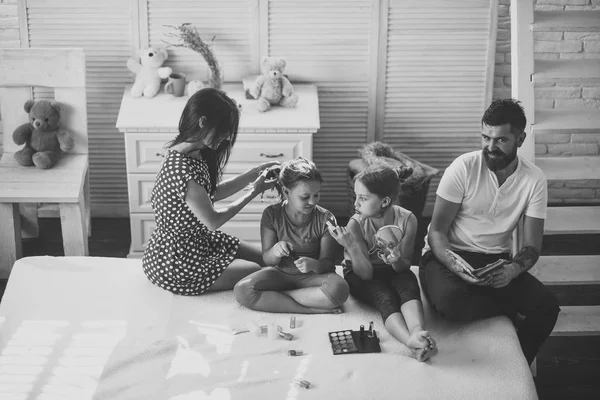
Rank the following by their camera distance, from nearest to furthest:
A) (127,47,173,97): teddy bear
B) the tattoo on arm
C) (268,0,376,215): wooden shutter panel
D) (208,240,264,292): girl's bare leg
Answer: the tattoo on arm < (208,240,264,292): girl's bare leg < (127,47,173,97): teddy bear < (268,0,376,215): wooden shutter panel

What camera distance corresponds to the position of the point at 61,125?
156 inches

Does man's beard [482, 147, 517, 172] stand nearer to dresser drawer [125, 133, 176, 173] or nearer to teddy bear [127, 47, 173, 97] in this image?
dresser drawer [125, 133, 176, 173]

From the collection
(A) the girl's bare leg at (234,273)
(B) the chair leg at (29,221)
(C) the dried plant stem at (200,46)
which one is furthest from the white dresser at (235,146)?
(A) the girl's bare leg at (234,273)

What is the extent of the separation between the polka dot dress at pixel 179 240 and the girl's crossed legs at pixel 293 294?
16 cm

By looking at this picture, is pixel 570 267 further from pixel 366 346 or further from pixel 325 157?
pixel 325 157

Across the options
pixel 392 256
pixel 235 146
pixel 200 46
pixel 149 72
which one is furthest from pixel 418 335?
pixel 149 72

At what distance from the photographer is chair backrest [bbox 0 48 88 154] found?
12.8ft

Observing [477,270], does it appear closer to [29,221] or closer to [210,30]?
[210,30]

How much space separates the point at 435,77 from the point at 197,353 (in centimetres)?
232

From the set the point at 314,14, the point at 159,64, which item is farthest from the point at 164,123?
the point at 314,14

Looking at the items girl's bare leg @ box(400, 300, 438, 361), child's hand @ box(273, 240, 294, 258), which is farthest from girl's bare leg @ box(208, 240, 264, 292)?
girl's bare leg @ box(400, 300, 438, 361)

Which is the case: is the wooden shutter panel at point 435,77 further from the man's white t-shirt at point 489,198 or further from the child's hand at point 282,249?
the child's hand at point 282,249

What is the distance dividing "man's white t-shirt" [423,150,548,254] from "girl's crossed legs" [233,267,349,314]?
0.54m

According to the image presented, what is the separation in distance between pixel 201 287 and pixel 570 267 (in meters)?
1.50
